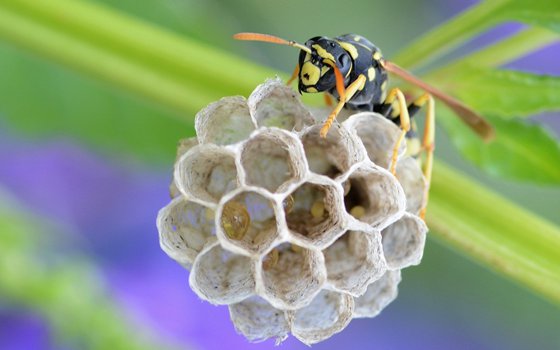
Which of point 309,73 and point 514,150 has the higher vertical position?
point 309,73

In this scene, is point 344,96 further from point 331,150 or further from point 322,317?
point 322,317

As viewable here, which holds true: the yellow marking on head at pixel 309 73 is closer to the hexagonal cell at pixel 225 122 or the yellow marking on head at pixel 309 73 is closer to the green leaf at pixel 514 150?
the hexagonal cell at pixel 225 122

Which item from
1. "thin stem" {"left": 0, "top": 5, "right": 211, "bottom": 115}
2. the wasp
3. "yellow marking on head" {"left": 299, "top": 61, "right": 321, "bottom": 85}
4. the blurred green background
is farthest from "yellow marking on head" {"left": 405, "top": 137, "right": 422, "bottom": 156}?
the blurred green background

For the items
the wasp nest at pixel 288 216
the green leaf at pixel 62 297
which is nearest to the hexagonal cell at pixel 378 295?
the wasp nest at pixel 288 216

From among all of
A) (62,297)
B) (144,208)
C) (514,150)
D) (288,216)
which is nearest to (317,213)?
(288,216)

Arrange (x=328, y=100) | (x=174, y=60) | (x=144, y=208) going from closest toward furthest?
1. (x=328, y=100)
2. (x=174, y=60)
3. (x=144, y=208)

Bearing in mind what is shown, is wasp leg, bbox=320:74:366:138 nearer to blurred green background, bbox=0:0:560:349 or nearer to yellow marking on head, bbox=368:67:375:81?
yellow marking on head, bbox=368:67:375:81

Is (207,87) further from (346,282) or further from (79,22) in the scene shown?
(346,282)

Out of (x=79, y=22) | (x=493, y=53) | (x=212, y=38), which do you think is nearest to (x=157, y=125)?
(x=212, y=38)
